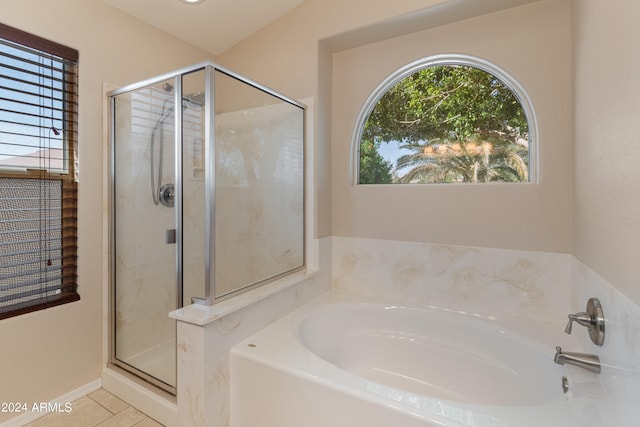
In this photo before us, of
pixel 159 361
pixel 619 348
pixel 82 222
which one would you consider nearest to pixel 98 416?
pixel 159 361

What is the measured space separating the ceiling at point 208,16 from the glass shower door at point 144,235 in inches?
24.8

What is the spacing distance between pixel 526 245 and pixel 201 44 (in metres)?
2.74

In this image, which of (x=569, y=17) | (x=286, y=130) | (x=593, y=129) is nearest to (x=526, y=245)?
(x=593, y=129)

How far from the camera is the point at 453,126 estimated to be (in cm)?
Answer: 198

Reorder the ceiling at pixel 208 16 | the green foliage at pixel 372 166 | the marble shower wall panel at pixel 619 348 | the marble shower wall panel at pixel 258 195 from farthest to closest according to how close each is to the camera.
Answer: the green foliage at pixel 372 166
the ceiling at pixel 208 16
the marble shower wall panel at pixel 258 195
the marble shower wall panel at pixel 619 348

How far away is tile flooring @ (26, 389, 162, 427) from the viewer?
156 centimetres

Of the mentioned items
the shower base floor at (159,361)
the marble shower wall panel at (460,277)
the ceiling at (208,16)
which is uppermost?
the ceiling at (208,16)

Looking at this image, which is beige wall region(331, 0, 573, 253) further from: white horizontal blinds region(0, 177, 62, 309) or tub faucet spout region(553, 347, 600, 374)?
white horizontal blinds region(0, 177, 62, 309)

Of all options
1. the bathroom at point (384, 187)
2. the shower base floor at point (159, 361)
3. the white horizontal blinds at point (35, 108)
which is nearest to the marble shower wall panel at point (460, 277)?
the bathroom at point (384, 187)

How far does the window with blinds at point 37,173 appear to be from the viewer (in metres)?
1.50

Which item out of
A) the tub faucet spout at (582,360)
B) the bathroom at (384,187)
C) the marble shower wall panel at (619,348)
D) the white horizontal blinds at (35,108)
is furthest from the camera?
the white horizontal blinds at (35,108)

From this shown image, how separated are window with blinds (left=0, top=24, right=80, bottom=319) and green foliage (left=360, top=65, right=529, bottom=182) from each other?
1.92m

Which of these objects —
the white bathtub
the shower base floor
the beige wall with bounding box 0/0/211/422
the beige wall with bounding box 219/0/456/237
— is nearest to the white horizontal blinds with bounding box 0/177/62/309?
the beige wall with bounding box 0/0/211/422

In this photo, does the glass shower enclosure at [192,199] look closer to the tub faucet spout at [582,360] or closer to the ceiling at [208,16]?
the ceiling at [208,16]
